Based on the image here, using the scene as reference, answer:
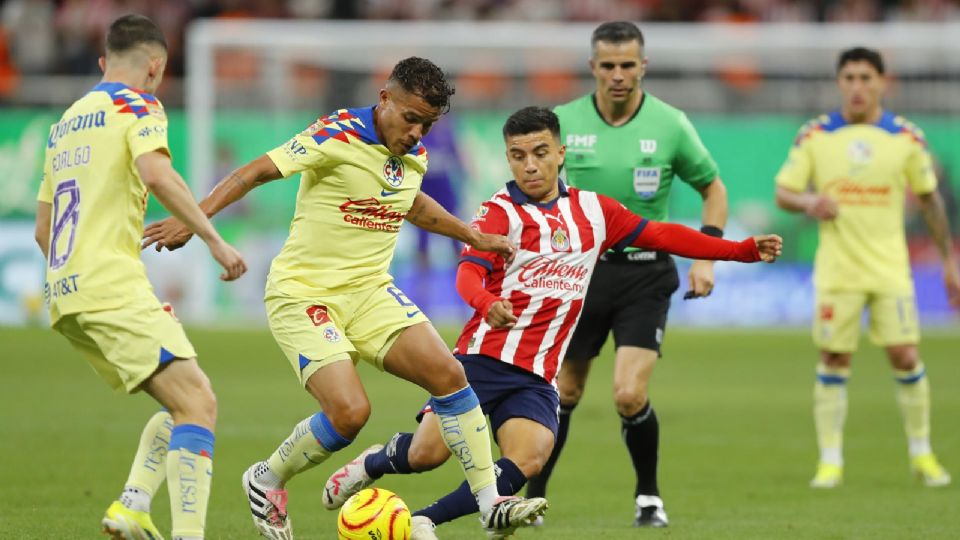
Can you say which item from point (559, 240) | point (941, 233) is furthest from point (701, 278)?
point (941, 233)

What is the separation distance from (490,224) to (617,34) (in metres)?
1.75

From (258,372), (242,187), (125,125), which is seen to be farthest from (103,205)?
(258,372)

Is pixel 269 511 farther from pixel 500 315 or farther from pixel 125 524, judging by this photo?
pixel 500 315

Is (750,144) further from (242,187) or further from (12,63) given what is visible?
(242,187)

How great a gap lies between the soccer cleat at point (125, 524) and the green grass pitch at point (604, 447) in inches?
46.4

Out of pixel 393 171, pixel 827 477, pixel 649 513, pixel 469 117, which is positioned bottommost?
→ pixel 827 477

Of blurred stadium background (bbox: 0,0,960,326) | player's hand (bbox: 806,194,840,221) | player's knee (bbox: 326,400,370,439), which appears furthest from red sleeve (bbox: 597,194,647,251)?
blurred stadium background (bbox: 0,0,960,326)

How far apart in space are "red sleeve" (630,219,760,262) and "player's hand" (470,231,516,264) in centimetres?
78

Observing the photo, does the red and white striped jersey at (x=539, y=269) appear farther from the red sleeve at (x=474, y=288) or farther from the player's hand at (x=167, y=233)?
the player's hand at (x=167, y=233)

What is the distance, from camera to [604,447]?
39.8 ft

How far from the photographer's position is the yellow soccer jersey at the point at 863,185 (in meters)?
10.8

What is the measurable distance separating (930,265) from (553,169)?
50.3 ft

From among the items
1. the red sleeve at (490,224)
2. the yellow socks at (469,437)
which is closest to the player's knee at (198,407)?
the yellow socks at (469,437)

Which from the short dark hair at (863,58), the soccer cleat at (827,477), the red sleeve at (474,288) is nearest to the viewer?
the red sleeve at (474,288)
